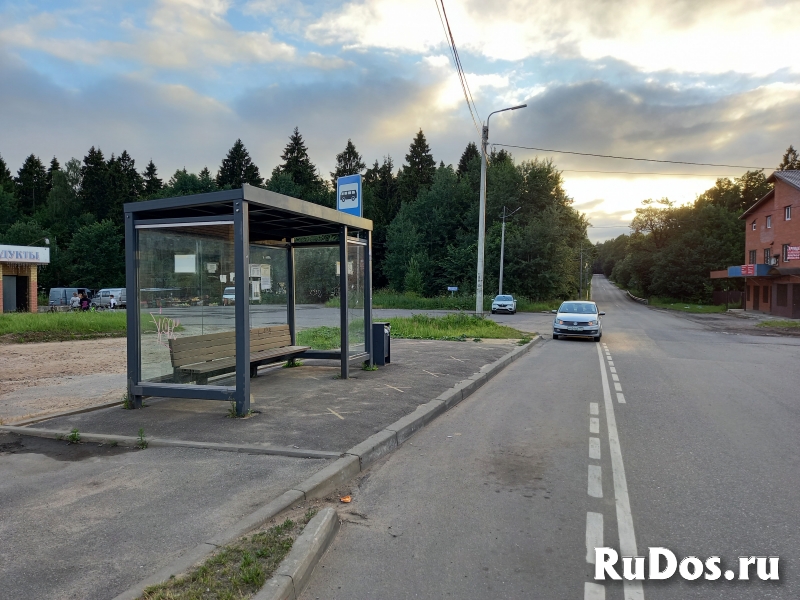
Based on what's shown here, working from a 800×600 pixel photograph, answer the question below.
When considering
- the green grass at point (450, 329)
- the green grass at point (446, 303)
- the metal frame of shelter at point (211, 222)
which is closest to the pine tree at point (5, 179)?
the green grass at point (446, 303)

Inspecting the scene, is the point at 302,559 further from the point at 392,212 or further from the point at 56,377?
the point at 392,212

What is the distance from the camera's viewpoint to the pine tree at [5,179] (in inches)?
2718

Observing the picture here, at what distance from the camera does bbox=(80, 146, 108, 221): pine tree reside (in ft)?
224

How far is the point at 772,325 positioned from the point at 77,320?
33.5 m

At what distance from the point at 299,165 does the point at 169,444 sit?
7409cm

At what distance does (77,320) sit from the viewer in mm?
20547

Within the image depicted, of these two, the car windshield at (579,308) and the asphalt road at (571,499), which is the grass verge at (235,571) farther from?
the car windshield at (579,308)

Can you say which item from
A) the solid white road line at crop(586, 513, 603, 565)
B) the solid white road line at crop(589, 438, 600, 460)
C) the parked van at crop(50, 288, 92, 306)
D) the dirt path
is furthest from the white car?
the solid white road line at crop(586, 513, 603, 565)

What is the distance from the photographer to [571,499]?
4613mm

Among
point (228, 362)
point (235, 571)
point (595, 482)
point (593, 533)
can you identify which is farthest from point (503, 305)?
point (235, 571)

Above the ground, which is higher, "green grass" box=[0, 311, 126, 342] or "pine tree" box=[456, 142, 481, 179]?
"pine tree" box=[456, 142, 481, 179]

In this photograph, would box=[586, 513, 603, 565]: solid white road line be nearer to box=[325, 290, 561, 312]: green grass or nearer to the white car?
the white car

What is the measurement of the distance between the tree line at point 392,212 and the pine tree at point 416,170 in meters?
0.15

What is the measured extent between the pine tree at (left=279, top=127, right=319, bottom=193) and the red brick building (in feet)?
171
